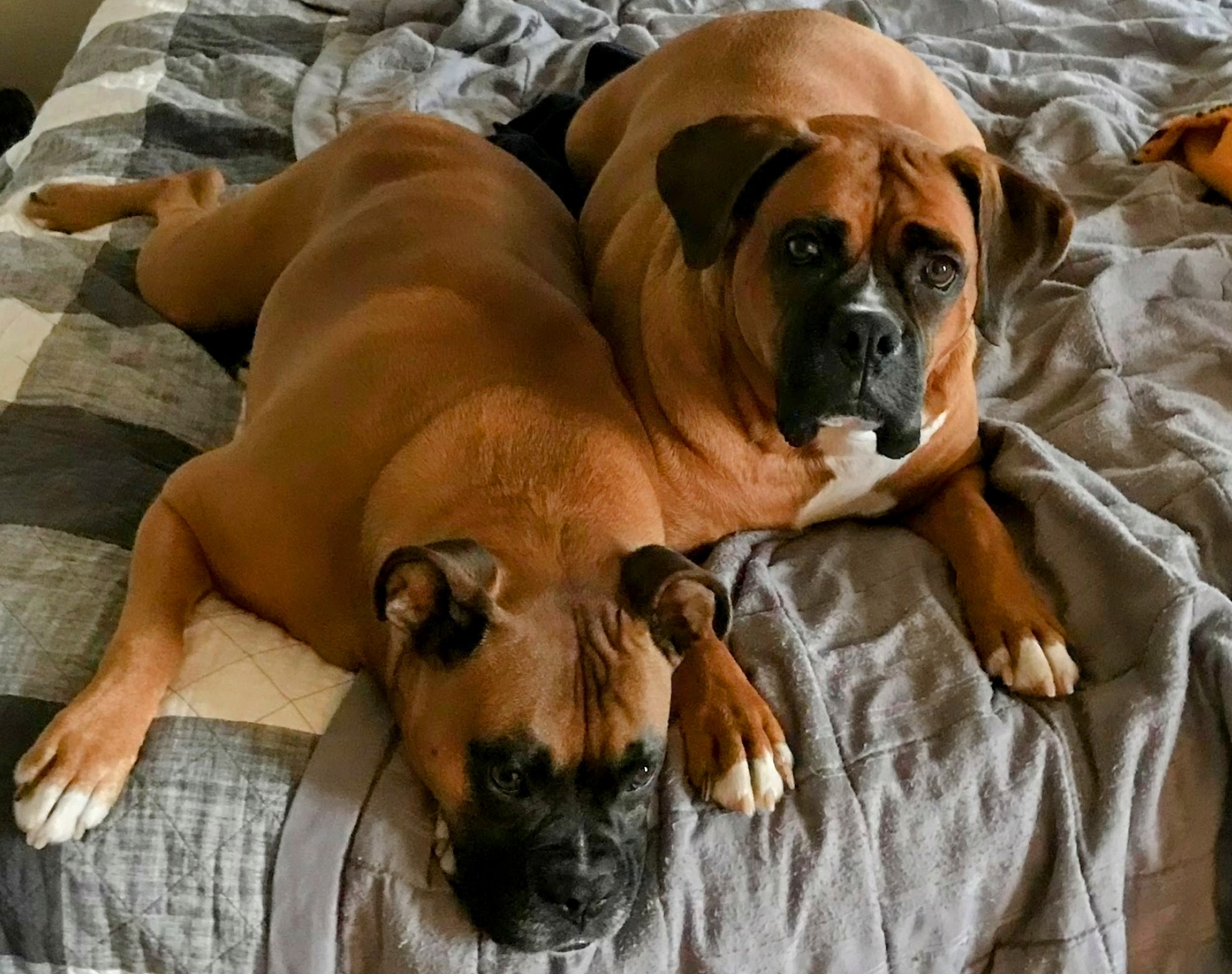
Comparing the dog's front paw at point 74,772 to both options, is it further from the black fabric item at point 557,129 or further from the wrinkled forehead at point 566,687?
the black fabric item at point 557,129

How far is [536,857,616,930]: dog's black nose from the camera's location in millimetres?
1434

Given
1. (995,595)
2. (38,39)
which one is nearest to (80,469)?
(995,595)

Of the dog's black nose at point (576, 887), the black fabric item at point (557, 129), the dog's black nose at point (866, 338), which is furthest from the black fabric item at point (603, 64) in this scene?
the dog's black nose at point (576, 887)

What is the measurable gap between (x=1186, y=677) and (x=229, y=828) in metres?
1.23

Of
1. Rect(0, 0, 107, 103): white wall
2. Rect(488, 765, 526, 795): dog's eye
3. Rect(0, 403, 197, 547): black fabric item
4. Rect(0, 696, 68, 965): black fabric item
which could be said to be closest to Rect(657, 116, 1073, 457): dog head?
Rect(488, 765, 526, 795): dog's eye

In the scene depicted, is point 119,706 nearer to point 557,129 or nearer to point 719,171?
point 719,171

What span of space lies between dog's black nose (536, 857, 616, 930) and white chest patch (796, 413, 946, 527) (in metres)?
0.79

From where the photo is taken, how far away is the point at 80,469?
1984 millimetres

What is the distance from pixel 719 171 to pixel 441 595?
0.80 m

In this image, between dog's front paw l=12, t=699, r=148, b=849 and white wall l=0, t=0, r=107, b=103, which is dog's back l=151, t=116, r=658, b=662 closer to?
dog's front paw l=12, t=699, r=148, b=849

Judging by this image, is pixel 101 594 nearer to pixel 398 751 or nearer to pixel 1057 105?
pixel 398 751

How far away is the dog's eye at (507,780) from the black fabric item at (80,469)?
31.1 inches

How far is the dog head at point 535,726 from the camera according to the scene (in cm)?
144

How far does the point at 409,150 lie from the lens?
240cm
